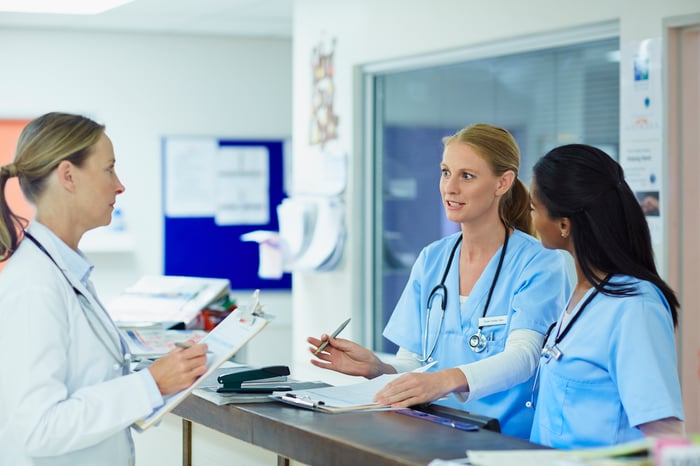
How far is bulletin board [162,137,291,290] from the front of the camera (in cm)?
641

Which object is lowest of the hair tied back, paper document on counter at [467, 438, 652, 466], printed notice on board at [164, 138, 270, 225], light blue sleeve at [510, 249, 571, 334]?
paper document on counter at [467, 438, 652, 466]

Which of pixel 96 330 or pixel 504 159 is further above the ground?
pixel 504 159

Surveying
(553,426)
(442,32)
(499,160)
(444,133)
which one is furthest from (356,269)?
(553,426)

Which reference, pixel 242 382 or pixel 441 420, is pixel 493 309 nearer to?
pixel 441 420

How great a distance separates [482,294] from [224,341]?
747 millimetres

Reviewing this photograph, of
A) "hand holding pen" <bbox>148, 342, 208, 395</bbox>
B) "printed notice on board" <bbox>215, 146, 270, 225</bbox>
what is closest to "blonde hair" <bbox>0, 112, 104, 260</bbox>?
"hand holding pen" <bbox>148, 342, 208, 395</bbox>

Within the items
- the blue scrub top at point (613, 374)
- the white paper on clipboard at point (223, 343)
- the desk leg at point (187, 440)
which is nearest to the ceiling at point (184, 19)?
the desk leg at point (187, 440)

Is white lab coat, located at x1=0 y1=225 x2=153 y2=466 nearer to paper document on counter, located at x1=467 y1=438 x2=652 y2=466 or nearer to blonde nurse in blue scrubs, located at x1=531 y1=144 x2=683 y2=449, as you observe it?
paper document on counter, located at x1=467 y1=438 x2=652 y2=466

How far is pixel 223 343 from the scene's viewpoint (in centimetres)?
187

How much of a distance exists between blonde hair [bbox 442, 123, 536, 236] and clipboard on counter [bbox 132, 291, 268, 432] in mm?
730

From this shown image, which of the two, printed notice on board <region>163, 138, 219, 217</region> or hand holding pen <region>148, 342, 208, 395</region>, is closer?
hand holding pen <region>148, 342, 208, 395</region>

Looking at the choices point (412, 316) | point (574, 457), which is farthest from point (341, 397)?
point (574, 457)

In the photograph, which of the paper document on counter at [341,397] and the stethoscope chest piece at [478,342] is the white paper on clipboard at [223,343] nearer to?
the paper document on counter at [341,397]

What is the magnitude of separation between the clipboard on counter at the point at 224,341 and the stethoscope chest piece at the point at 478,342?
0.61 m
